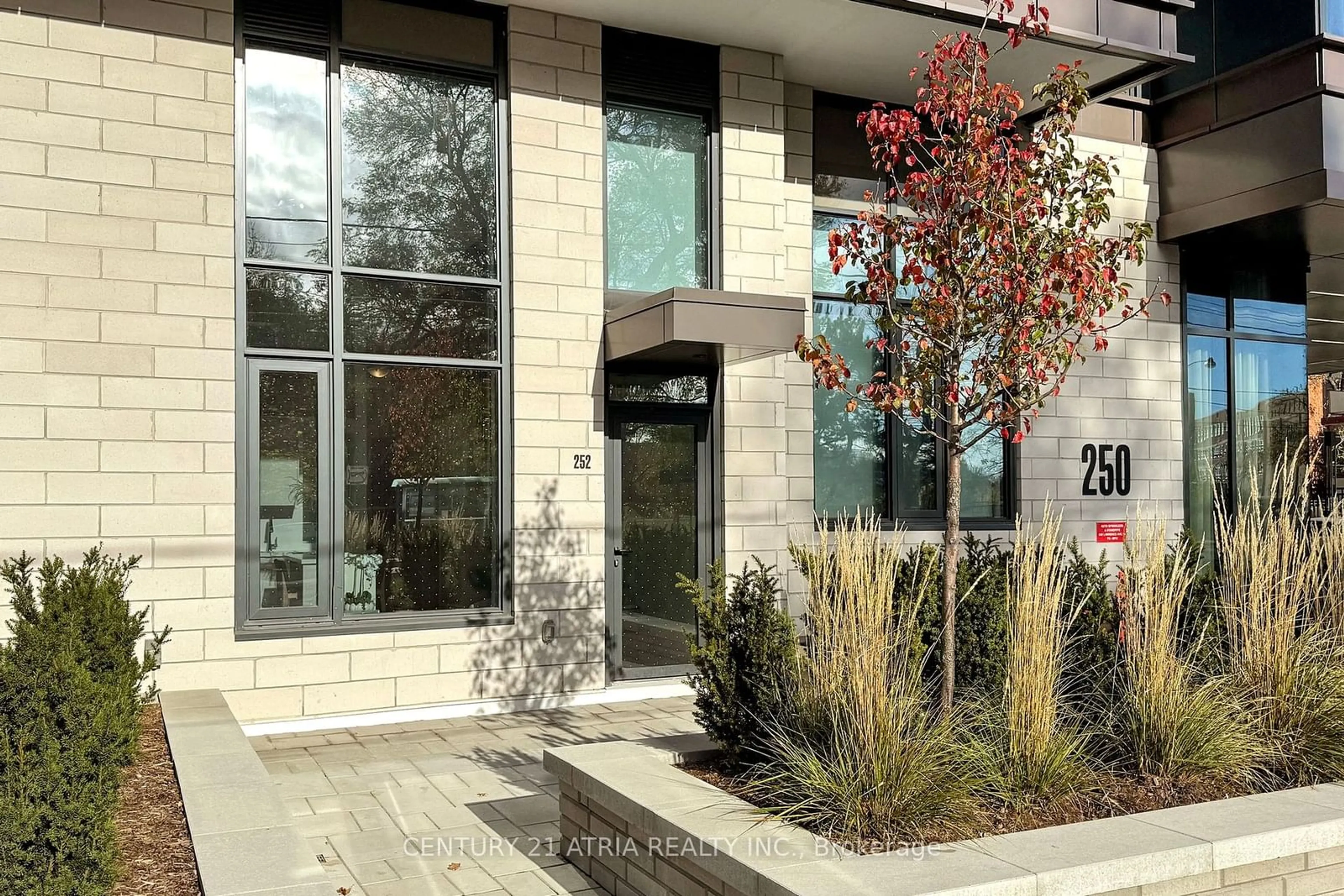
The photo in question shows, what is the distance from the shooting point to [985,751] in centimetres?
392

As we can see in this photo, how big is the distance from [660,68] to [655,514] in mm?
3450

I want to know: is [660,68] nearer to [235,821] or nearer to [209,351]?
[209,351]

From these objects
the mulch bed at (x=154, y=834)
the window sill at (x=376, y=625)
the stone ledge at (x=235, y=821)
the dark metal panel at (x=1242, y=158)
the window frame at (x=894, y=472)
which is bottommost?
the mulch bed at (x=154, y=834)

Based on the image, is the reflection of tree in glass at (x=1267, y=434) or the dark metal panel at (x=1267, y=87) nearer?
the dark metal panel at (x=1267, y=87)

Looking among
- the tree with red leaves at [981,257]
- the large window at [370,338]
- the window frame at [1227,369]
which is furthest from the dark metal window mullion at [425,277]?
the window frame at [1227,369]

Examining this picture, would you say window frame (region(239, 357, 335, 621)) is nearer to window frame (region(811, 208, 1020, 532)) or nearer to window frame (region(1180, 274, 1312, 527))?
window frame (region(811, 208, 1020, 532))

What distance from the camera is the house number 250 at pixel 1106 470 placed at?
33.8 feet

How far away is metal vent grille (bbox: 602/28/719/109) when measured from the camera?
8.30 m

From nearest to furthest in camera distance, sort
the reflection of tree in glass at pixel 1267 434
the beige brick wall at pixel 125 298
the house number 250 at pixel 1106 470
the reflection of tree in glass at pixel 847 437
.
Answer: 1. the beige brick wall at pixel 125 298
2. the reflection of tree in glass at pixel 847 437
3. the house number 250 at pixel 1106 470
4. the reflection of tree in glass at pixel 1267 434

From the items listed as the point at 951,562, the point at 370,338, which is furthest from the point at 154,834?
A: the point at 370,338

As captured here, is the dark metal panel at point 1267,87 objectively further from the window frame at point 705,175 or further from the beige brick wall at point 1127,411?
the window frame at point 705,175

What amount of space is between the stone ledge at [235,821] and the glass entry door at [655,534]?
342 cm

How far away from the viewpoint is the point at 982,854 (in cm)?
331

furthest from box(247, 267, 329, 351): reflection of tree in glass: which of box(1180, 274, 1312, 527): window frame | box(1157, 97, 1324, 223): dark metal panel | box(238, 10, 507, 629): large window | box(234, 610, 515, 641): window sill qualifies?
box(1180, 274, 1312, 527): window frame
